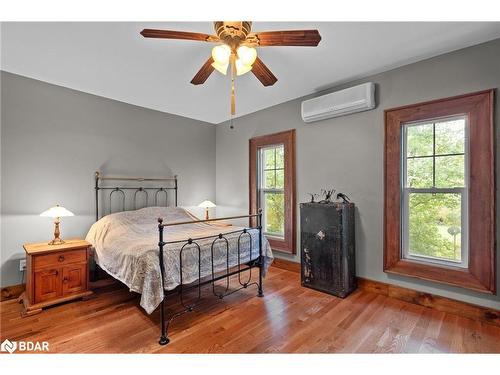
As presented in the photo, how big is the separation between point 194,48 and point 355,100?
71.4 inches

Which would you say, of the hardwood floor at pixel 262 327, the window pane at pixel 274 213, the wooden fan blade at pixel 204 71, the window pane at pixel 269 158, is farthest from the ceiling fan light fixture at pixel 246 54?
the window pane at pixel 274 213

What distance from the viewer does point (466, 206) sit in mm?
2205

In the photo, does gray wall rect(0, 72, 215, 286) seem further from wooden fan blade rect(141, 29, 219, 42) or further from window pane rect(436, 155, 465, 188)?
window pane rect(436, 155, 465, 188)

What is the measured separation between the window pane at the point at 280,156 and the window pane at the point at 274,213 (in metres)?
0.47

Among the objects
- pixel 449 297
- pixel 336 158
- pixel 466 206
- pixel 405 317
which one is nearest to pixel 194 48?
pixel 336 158

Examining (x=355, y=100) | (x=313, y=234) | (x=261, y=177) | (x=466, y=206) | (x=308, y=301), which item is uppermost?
(x=355, y=100)

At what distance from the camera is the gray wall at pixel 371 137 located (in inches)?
84.8

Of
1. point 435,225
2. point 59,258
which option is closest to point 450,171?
point 435,225

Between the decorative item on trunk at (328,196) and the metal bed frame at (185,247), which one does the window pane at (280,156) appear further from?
the metal bed frame at (185,247)

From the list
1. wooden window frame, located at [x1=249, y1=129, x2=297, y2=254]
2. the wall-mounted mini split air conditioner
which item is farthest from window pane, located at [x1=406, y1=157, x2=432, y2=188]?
wooden window frame, located at [x1=249, y1=129, x2=297, y2=254]

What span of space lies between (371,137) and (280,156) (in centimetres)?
138

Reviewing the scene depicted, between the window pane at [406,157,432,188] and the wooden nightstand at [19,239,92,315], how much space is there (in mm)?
3556

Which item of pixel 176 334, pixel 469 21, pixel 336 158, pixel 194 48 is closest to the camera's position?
pixel 469 21

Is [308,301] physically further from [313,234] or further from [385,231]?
[385,231]
